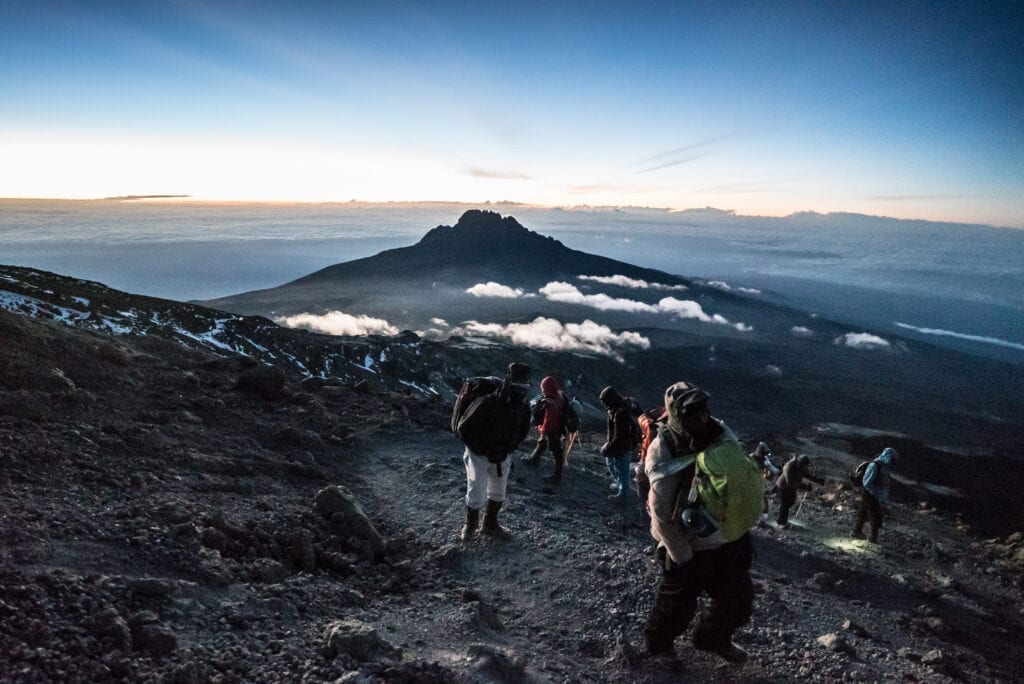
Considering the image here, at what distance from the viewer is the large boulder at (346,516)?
5.77 m

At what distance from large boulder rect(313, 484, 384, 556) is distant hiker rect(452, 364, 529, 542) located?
3.96ft

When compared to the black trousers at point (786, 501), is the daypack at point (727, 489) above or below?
above

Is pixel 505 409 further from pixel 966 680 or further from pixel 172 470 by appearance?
pixel 966 680

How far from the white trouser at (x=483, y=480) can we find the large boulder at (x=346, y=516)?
1.24 metres

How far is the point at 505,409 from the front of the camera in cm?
597

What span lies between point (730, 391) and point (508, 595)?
135 metres

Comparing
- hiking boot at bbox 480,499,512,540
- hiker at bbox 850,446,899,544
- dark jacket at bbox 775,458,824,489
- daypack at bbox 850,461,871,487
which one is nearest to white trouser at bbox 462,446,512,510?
hiking boot at bbox 480,499,512,540

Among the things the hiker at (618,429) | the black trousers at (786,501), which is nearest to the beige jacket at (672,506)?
the hiker at (618,429)

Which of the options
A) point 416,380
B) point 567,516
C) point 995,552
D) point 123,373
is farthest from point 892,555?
point 416,380

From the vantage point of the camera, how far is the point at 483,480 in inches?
245

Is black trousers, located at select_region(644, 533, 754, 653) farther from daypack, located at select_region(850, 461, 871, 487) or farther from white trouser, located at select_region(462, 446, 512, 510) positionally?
daypack, located at select_region(850, 461, 871, 487)

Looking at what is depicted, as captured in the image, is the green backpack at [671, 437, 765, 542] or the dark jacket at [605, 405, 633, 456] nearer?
the green backpack at [671, 437, 765, 542]

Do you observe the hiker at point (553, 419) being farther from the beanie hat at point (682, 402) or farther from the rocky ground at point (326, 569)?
the beanie hat at point (682, 402)

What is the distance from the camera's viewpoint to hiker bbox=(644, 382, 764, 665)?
133 inches
